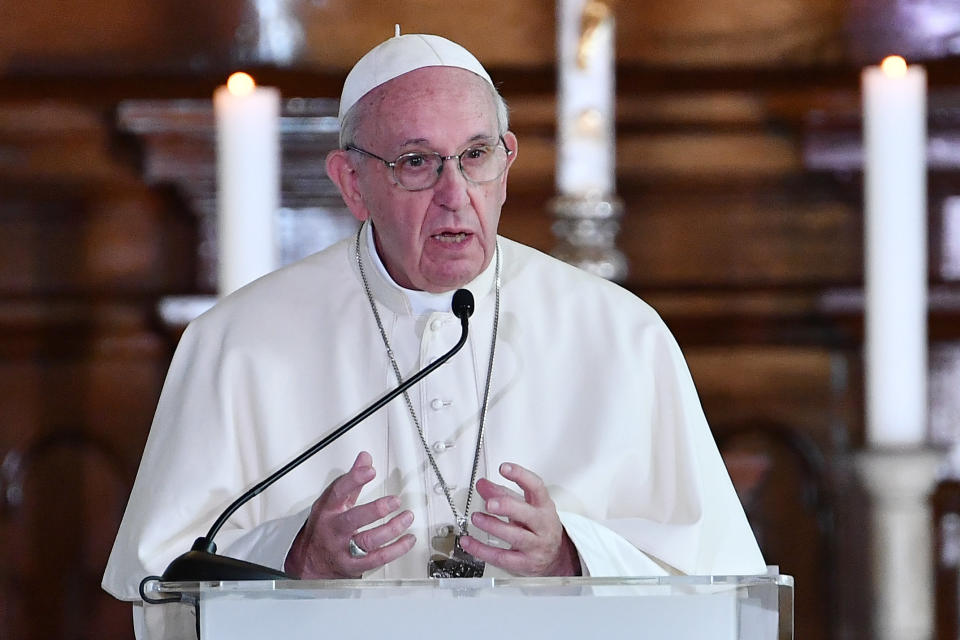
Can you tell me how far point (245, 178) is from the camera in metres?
3.28

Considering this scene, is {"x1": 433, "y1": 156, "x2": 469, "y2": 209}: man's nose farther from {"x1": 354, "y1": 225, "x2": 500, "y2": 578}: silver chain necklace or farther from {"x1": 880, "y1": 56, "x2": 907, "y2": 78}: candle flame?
{"x1": 880, "y1": 56, "x2": 907, "y2": 78}: candle flame

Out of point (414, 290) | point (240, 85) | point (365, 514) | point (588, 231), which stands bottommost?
point (365, 514)

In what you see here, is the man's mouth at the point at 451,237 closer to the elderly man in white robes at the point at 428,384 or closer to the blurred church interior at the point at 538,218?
the elderly man in white robes at the point at 428,384

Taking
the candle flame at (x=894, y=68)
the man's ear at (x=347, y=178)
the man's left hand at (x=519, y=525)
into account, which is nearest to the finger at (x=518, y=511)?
the man's left hand at (x=519, y=525)

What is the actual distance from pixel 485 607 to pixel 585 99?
6.82ft

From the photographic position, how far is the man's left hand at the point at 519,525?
1.96 meters

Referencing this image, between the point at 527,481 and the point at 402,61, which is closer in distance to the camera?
the point at 527,481

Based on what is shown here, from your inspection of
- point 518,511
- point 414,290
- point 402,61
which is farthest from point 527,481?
point 402,61

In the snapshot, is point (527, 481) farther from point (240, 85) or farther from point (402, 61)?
point (240, 85)

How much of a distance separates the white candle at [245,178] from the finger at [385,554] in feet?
4.37

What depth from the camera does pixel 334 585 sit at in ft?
5.61

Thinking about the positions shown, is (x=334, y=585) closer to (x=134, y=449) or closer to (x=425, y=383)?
(x=425, y=383)

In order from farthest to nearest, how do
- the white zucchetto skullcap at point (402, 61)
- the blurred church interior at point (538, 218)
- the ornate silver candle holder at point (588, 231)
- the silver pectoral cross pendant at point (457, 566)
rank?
the blurred church interior at point (538, 218) < the ornate silver candle holder at point (588, 231) < the white zucchetto skullcap at point (402, 61) < the silver pectoral cross pendant at point (457, 566)

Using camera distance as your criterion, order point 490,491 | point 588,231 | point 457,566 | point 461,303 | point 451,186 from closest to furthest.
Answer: point 490,491 → point 461,303 → point 457,566 → point 451,186 → point 588,231
